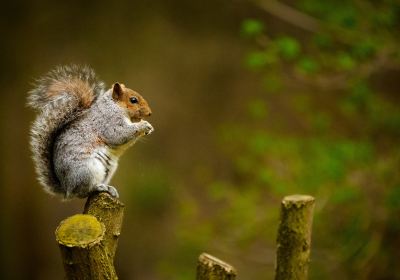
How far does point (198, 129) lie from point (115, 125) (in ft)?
10.0

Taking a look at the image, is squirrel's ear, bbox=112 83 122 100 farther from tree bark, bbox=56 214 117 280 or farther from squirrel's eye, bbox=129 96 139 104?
tree bark, bbox=56 214 117 280

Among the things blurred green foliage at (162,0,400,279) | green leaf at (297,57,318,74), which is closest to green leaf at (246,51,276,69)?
blurred green foliage at (162,0,400,279)

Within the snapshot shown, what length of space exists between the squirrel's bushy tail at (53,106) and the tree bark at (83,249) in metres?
0.46

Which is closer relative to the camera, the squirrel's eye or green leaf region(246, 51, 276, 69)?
the squirrel's eye

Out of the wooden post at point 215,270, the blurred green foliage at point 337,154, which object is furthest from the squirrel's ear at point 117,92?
the blurred green foliage at point 337,154

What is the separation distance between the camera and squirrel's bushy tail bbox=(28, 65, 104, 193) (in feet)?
7.06

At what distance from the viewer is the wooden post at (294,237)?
2289mm

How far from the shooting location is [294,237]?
2291 mm

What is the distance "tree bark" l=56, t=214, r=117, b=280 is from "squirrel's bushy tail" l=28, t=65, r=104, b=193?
18.0 inches

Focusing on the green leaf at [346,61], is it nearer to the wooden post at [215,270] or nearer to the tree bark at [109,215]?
the wooden post at [215,270]

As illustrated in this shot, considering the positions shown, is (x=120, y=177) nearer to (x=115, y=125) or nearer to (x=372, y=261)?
(x=372, y=261)

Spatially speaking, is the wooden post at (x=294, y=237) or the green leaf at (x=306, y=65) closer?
the wooden post at (x=294, y=237)

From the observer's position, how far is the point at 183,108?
5207 millimetres

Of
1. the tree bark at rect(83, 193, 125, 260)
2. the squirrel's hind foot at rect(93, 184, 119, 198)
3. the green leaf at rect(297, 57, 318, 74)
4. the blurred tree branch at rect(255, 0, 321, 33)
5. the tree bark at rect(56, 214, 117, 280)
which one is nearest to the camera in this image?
the tree bark at rect(56, 214, 117, 280)
